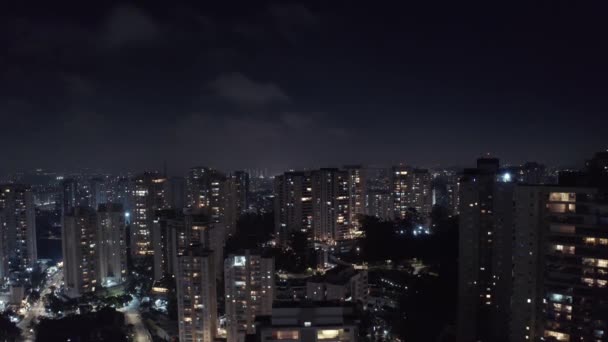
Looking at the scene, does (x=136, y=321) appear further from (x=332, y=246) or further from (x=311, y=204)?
(x=311, y=204)

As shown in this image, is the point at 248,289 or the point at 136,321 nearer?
the point at 248,289

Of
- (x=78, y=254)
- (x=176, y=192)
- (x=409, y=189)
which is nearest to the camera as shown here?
(x=78, y=254)

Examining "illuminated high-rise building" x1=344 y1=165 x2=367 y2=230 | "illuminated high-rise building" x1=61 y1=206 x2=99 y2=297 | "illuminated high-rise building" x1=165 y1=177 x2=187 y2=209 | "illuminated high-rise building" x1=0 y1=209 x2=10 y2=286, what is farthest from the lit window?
"illuminated high-rise building" x1=165 y1=177 x2=187 y2=209

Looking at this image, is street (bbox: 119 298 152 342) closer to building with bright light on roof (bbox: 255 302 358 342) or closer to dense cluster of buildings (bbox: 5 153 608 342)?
dense cluster of buildings (bbox: 5 153 608 342)

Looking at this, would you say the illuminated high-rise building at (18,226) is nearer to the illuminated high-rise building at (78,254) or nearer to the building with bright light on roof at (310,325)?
the illuminated high-rise building at (78,254)

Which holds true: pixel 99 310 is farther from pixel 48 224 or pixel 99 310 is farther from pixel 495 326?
pixel 48 224

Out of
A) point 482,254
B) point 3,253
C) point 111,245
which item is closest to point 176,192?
point 111,245

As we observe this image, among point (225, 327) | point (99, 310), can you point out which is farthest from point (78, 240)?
point (225, 327)
